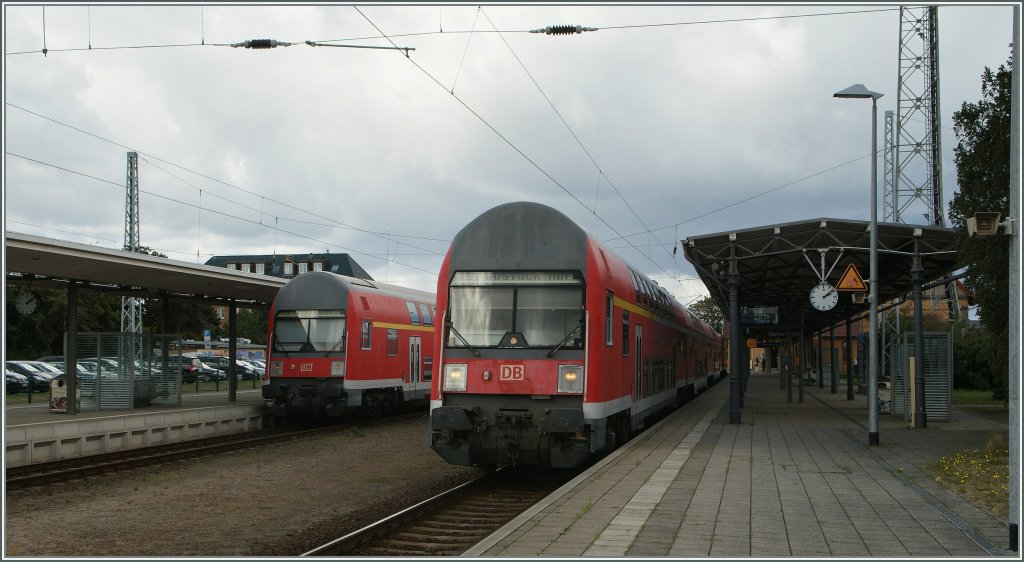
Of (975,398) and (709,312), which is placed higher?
(709,312)

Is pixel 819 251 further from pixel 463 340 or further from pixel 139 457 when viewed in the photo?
pixel 139 457

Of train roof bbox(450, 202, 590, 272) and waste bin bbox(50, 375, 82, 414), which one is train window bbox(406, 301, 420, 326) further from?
train roof bbox(450, 202, 590, 272)

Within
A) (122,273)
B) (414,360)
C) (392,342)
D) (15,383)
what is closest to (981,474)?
(392,342)

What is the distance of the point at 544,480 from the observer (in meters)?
13.6

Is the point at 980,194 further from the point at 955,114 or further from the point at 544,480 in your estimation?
the point at 544,480

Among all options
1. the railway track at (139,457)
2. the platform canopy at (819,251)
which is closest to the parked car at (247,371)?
the railway track at (139,457)

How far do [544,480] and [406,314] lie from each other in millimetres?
12415

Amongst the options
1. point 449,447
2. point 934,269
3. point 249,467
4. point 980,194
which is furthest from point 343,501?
point 934,269

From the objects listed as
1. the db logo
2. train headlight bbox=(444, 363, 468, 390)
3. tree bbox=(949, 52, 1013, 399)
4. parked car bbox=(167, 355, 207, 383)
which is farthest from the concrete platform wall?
parked car bbox=(167, 355, 207, 383)

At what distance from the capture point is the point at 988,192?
16312 millimetres

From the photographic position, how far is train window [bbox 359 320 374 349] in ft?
72.3

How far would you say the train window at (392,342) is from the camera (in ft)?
78.1

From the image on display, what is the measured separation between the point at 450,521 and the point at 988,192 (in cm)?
1158

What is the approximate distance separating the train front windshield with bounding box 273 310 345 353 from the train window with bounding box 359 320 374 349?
0.59 m
